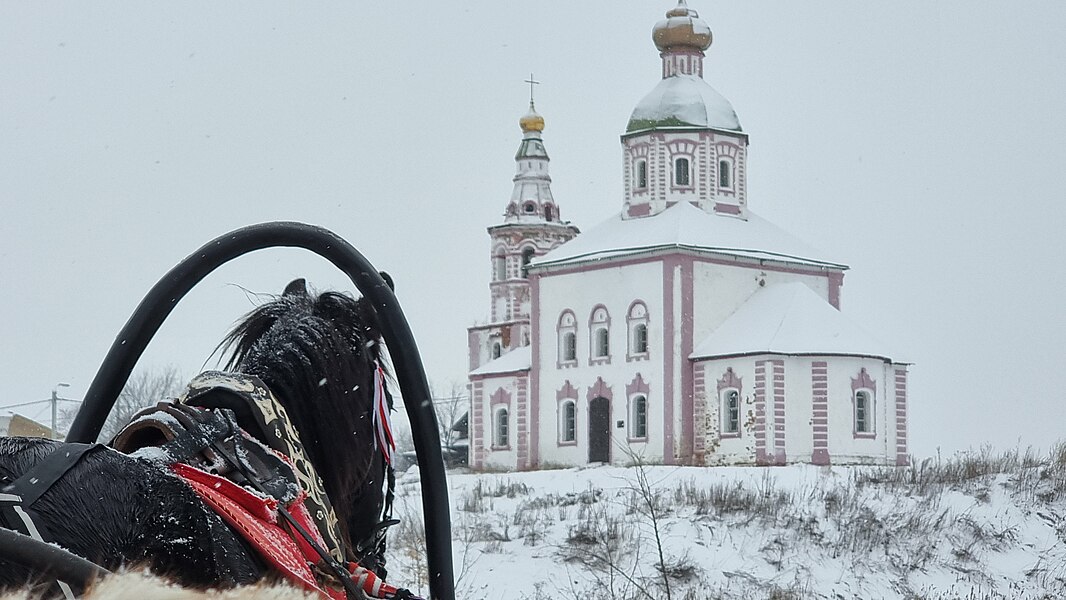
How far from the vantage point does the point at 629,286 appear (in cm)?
4456

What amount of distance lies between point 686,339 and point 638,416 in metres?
2.75

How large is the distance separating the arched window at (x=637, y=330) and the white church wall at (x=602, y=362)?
109 mm

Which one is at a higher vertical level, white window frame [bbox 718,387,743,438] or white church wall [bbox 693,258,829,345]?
white church wall [bbox 693,258,829,345]

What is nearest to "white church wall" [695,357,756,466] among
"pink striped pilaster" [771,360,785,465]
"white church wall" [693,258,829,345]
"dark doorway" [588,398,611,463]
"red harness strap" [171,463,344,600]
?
"pink striped pilaster" [771,360,785,465]

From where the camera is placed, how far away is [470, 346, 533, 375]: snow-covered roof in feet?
161

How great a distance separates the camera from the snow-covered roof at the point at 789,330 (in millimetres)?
41438

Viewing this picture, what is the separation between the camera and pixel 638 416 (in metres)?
44.0

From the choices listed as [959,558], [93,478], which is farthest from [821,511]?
[93,478]

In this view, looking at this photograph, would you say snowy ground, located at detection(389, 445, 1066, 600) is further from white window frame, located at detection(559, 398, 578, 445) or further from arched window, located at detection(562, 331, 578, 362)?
arched window, located at detection(562, 331, 578, 362)

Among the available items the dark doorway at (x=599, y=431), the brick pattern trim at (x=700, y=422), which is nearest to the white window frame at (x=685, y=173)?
the brick pattern trim at (x=700, y=422)

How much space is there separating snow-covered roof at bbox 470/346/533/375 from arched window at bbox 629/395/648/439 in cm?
529

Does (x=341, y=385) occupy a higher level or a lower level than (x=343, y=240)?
lower

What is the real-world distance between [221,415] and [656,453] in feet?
132

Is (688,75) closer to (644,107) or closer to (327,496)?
(644,107)
